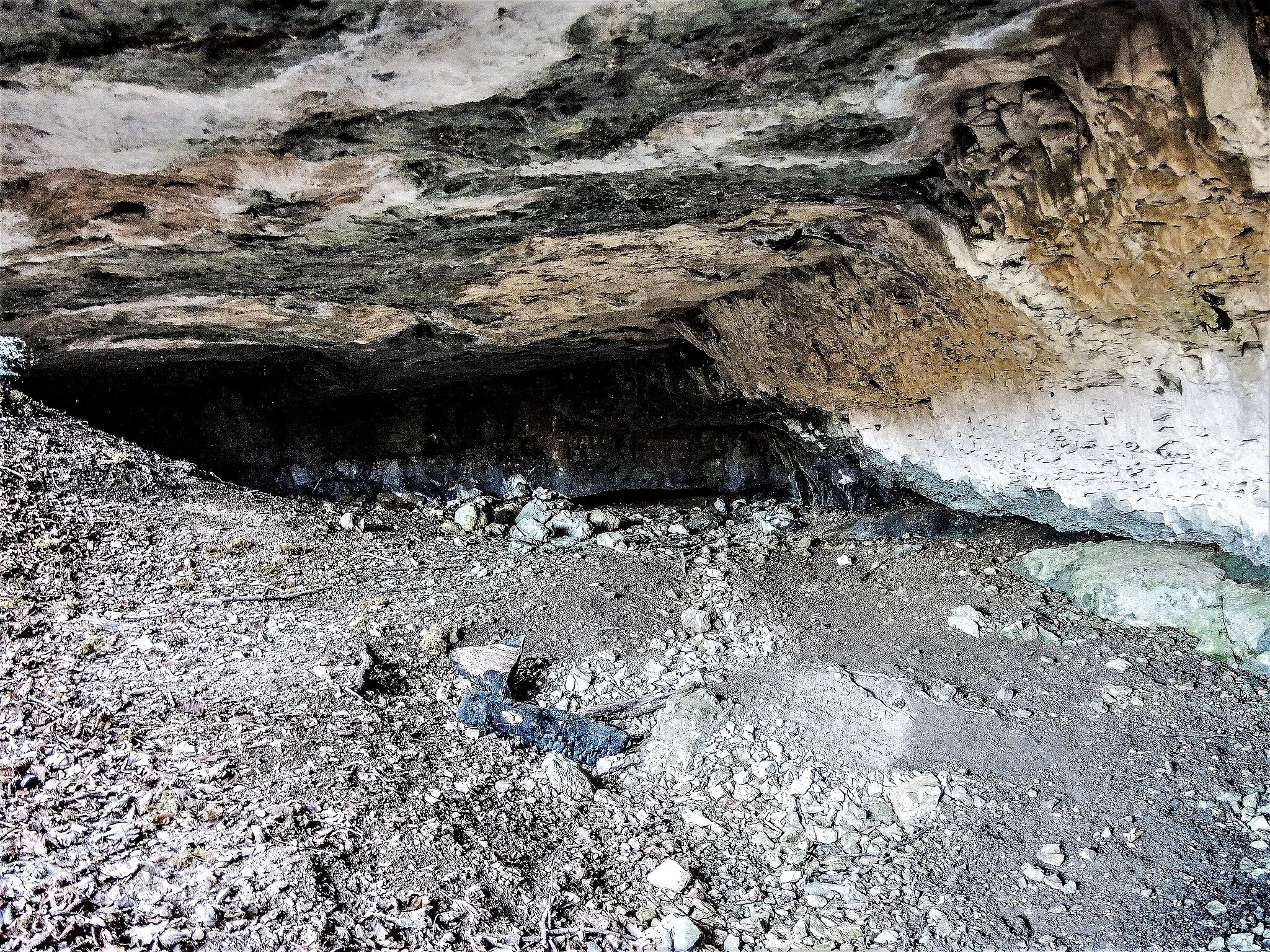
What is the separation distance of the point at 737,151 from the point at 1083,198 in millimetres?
1115

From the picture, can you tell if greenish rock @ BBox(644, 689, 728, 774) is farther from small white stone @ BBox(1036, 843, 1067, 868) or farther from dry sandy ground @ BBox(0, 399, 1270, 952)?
small white stone @ BBox(1036, 843, 1067, 868)

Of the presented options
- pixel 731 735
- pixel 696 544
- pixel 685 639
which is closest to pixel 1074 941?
pixel 731 735

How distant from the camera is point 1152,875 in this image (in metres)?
2.36

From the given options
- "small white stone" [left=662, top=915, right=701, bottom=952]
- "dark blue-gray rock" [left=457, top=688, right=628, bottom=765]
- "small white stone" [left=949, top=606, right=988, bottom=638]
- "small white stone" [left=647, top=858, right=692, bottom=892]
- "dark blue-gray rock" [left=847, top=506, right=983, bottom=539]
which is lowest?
"dark blue-gray rock" [left=847, top=506, right=983, bottom=539]

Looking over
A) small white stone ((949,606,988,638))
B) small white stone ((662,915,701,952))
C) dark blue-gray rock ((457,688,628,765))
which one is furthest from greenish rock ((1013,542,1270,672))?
small white stone ((662,915,701,952))

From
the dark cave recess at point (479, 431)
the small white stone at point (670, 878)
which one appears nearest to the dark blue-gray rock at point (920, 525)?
the dark cave recess at point (479, 431)

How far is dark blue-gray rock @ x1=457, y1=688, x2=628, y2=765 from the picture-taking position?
313 centimetres

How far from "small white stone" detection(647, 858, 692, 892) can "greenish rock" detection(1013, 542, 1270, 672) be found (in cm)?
255

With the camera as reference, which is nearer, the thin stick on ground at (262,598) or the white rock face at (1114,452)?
the white rock face at (1114,452)

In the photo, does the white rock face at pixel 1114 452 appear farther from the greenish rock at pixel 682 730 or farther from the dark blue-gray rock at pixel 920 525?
the greenish rock at pixel 682 730

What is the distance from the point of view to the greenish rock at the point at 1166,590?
133 inches

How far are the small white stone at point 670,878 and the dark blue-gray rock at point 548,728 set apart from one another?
25.2 inches

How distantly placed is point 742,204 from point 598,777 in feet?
7.72

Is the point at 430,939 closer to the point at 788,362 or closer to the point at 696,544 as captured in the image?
the point at 696,544
